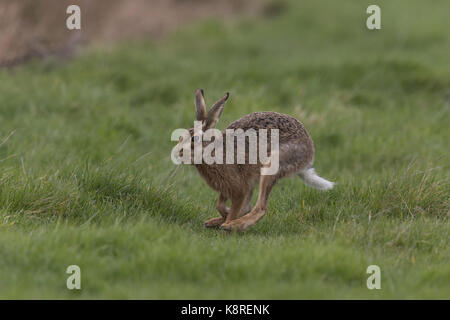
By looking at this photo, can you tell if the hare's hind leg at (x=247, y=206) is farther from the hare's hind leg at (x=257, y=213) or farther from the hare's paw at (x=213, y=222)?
the hare's hind leg at (x=257, y=213)

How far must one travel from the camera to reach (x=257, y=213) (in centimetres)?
555

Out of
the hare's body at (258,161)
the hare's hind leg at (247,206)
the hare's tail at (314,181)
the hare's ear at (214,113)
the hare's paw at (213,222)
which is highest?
the hare's ear at (214,113)

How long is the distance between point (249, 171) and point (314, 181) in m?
0.59

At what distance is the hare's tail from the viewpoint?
592cm

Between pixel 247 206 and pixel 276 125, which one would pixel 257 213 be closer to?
pixel 247 206

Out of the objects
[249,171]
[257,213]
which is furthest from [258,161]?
[257,213]

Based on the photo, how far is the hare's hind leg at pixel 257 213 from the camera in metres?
5.51

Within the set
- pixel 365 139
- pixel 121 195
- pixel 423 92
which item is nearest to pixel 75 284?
pixel 121 195

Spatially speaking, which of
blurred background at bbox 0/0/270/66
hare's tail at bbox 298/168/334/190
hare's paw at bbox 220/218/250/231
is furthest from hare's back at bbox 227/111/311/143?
blurred background at bbox 0/0/270/66

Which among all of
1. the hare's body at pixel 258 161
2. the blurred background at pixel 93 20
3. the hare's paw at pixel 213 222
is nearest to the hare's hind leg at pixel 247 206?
the hare's body at pixel 258 161

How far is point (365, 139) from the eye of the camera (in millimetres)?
8195

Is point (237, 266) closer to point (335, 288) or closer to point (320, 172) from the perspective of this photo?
point (335, 288)

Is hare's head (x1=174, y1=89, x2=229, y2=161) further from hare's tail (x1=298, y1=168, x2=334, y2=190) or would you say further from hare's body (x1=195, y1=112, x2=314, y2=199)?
hare's tail (x1=298, y1=168, x2=334, y2=190)

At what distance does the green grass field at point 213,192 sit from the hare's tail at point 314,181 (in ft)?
0.43
